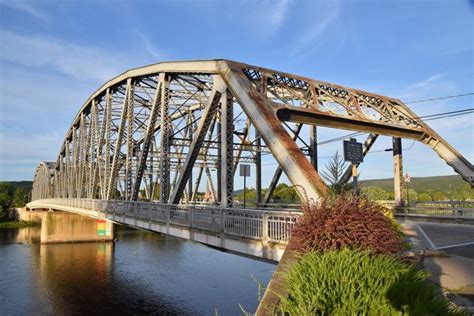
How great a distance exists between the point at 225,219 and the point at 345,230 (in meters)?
5.59

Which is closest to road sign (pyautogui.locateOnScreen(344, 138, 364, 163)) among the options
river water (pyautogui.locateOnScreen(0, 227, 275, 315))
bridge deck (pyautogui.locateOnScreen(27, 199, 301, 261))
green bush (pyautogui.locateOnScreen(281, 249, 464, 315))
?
bridge deck (pyautogui.locateOnScreen(27, 199, 301, 261))

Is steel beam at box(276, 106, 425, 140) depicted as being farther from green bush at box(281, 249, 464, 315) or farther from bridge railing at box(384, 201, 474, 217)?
green bush at box(281, 249, 464, 315)

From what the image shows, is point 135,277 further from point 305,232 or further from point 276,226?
point 305,232

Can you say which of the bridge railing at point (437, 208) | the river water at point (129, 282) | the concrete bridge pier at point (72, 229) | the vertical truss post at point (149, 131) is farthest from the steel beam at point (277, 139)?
the concrete bridge pier at point (72, 229)

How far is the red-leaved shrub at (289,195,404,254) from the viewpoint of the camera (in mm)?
7234

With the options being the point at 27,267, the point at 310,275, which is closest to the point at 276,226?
the point at 310,275

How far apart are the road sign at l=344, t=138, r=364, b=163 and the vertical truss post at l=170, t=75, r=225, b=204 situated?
5.82m

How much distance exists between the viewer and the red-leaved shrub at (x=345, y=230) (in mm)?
7234

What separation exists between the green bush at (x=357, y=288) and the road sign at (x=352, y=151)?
6.34 m

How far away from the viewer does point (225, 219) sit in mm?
12344

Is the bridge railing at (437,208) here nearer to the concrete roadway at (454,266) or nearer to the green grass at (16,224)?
the concrete roadway at (454,266)

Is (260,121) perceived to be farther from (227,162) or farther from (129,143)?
(129,143)

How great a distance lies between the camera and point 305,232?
24.9ft

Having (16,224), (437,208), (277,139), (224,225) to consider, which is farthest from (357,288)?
(16,224)
